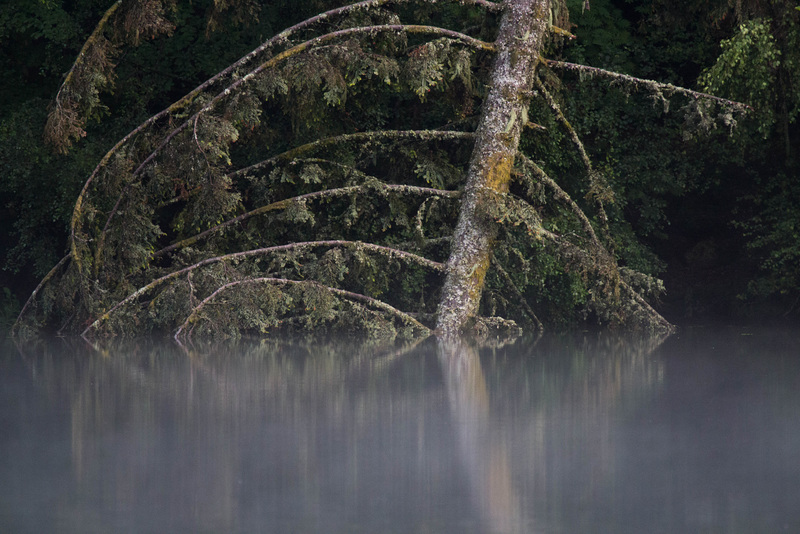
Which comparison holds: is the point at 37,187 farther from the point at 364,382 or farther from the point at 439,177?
the point at 364,382

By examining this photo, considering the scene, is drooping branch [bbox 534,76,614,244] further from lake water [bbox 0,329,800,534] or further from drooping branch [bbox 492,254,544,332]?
lake water [bbox 0,329,800,534]

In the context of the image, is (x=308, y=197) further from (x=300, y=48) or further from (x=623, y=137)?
(x=623, y=137)

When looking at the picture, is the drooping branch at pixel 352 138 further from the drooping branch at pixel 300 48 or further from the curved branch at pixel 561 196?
the drooping branch at pixel 300 48

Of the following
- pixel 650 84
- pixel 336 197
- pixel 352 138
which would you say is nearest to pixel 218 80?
pixel 352 138

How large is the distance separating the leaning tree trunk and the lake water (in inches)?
150

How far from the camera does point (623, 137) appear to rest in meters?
17.6

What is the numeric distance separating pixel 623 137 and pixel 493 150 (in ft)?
14.6

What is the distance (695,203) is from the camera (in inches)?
763

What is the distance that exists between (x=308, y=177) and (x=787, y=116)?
784 cm

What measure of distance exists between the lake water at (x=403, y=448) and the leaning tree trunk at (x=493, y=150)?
3.82 m

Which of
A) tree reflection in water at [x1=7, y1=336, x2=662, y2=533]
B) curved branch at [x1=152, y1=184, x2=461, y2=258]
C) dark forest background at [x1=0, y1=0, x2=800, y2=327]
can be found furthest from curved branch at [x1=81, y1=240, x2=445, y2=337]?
dark forest background at [x1=0, y1=0, x2=800, y2=327]

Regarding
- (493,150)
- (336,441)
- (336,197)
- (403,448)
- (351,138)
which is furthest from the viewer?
(336,197)

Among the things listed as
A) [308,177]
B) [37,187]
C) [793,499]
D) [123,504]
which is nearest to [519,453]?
[793,499]

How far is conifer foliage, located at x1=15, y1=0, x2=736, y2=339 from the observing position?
13867mm
